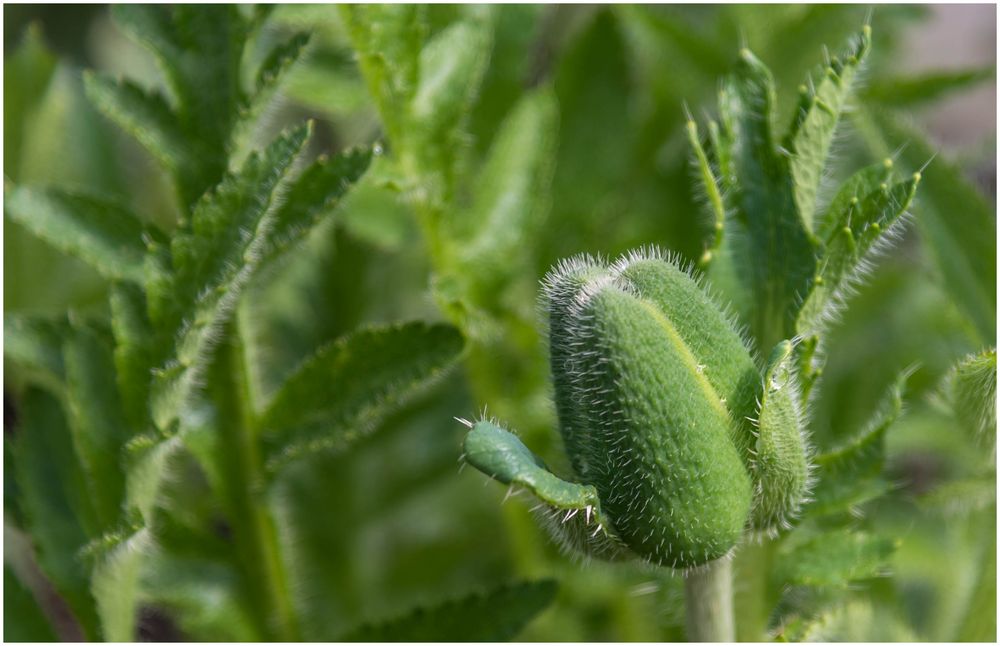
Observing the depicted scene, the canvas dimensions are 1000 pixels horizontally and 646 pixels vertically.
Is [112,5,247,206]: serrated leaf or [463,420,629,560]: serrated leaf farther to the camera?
[112,5,247,206]: serrated leaf

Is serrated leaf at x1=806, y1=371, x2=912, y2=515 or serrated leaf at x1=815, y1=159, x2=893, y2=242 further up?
serrated leaf at x1=815, y1=159, x2=893, y2=242

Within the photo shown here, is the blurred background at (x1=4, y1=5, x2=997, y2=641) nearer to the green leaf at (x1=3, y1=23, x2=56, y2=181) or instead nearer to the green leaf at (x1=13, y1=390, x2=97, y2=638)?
the green leaf at (x1=3, y1=23, x2=56, y2=181)

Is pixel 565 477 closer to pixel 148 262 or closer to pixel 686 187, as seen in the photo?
pixel 148 262

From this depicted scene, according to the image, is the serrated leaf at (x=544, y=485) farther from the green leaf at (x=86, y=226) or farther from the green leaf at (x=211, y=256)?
the green leaf at (x=86, y=226)

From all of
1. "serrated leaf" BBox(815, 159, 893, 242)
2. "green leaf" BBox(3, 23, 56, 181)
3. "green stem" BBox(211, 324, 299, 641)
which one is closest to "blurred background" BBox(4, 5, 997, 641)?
"green leaf" BBox(3, 23, 56, 181)

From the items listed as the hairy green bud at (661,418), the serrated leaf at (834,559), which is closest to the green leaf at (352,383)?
the hairy green bud at (661,418)

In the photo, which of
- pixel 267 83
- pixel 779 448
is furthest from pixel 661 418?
pixel 267 83

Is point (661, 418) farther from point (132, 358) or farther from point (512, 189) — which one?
point (512, 189)
